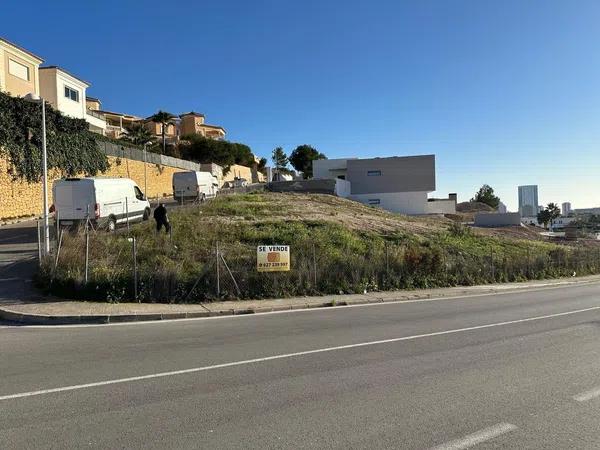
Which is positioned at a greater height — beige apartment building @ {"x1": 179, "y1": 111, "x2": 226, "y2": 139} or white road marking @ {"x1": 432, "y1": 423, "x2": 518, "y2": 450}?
beige apartment building @ {"x1": 179, "y1": 111, "x2": 226, "y2": 139}

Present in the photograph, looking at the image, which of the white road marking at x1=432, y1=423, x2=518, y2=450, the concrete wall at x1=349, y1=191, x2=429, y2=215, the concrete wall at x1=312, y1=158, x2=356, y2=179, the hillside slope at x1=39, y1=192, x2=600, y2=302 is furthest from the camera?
the concrete wall at x1=312, y1=158, x2=356, y2=179

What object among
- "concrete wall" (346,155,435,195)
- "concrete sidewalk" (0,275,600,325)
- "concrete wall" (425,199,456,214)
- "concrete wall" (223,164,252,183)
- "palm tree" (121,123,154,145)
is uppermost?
"palm tree" (121,123,154,145)

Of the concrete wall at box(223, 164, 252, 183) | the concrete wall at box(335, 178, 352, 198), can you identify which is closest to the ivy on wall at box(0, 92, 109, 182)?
the concrete wall at box(335, 178, 352, 198)

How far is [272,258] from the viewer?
15641 millimetres

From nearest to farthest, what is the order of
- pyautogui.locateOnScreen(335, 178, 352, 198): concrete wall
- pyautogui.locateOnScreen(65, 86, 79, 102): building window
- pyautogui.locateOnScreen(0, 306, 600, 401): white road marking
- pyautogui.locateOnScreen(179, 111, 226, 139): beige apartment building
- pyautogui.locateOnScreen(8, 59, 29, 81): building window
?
pyautogui.locateOnScreen(0, 306, 600, 401): white road marking → pyautogui.locateOnScreen(8, 59, 29, 81): building window → pyautogui.locateOnScreen(65, 86, 79, 102): building window → pyautogui.locateOnScreen(335, 178, 352, 198): concrete wall → pyautogui.locateOnScreen(179, 111, 226, 139): beige apartment building

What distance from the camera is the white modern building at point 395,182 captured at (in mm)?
78250

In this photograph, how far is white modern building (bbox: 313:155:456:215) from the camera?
257 ft

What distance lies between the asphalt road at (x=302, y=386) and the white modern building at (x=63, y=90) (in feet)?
137

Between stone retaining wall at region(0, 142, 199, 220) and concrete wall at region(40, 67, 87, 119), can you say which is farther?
concrete wall at region(40, 67, 87, 119)

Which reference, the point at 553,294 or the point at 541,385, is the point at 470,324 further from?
the point at 553,294

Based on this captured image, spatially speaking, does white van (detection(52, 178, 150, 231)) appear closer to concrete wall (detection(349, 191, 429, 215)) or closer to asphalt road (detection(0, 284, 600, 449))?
asphalt road (detection(0, 284, 600, 449))

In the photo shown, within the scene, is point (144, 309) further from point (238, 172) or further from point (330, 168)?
point (238, 172)

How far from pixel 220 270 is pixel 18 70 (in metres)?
38.0

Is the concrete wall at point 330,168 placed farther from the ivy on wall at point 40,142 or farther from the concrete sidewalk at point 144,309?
the concrete sidewalk at point 144,309
